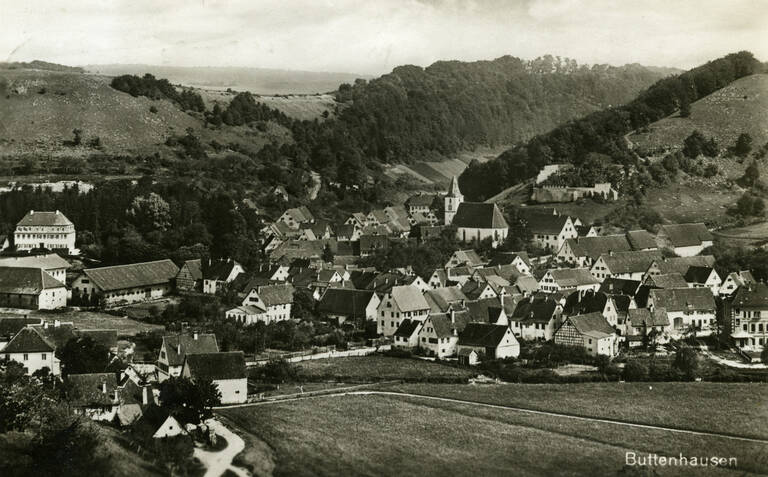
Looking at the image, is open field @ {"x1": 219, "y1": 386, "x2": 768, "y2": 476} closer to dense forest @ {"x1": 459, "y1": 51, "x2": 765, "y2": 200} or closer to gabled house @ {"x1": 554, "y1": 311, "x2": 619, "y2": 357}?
gabled house @ {"x1": 554, "y1": 311, "x2": 619, "y2": 357}

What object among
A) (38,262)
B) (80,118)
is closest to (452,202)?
(38,262)

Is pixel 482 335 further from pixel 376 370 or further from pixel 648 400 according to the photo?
pixel 648 400

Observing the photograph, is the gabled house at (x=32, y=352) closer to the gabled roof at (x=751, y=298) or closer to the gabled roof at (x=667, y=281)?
the gabled roof at (x=667, y=281)

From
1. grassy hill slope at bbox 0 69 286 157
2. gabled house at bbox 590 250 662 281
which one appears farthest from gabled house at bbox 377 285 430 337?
grassy hill slope at bbox 0 69 286 157

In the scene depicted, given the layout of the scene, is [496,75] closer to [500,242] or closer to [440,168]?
[440,168]

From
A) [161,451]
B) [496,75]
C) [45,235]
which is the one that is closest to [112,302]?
[45,235]
